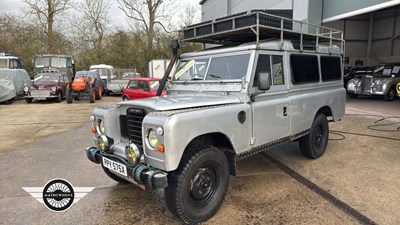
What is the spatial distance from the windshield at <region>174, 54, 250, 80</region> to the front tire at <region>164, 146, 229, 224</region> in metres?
1.25

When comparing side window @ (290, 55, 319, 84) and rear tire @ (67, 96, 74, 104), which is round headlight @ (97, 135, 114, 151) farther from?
rear tire @ (67, 96, 74, 104)

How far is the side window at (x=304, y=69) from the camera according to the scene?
4676 mm

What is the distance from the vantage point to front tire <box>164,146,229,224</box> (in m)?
3.03

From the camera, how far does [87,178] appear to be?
186 inches

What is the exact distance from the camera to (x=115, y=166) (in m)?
3.40

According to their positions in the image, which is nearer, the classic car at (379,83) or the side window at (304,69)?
the side window at (304,69)

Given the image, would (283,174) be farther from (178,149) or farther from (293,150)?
(178,149)

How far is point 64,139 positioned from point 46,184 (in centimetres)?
327

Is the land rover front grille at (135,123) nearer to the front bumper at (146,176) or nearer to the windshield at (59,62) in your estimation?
the front bumper at (146,176)

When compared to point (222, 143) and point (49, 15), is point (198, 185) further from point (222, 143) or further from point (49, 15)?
point (49, 15)

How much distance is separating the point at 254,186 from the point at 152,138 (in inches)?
76.8

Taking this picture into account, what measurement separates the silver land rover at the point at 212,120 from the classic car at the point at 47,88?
13.0m

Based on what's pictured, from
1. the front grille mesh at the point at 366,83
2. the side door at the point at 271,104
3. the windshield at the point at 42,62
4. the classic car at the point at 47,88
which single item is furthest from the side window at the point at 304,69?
the windshield at the point at 42,62

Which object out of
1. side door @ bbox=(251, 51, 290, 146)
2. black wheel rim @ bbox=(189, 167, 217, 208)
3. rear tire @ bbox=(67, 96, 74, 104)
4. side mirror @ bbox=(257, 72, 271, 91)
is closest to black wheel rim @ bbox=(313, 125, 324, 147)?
side door @ bbox=(251, 51, 290, 146)
